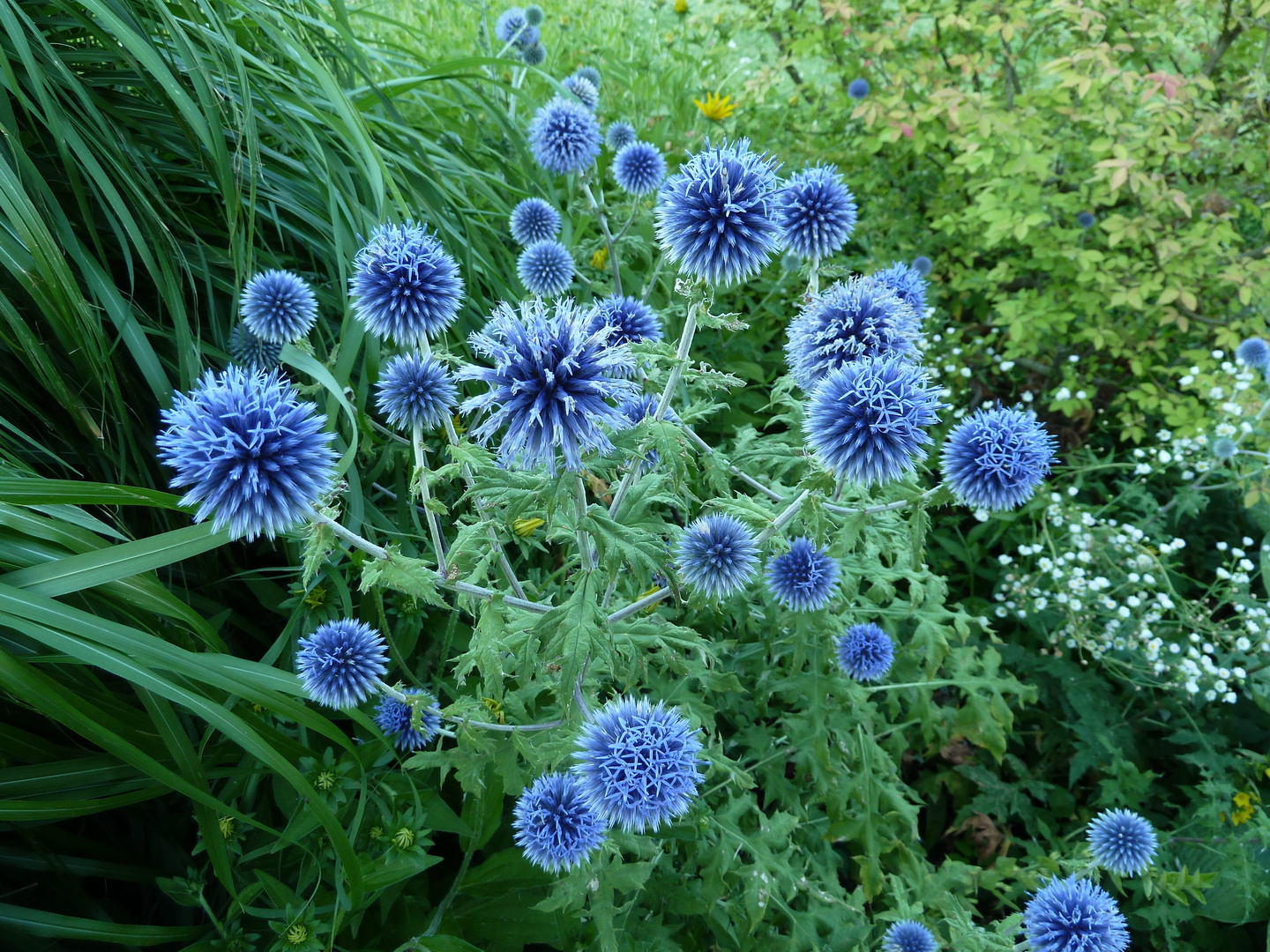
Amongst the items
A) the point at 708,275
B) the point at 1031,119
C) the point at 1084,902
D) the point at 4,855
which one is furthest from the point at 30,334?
the point at 1031,119

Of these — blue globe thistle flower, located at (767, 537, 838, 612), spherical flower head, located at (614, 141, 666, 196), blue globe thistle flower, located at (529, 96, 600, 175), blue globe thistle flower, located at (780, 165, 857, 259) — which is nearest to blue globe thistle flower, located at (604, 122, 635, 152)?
blue globe thistle flower, located at (529, 96, 600, 175)

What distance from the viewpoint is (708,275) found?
1.63 meters

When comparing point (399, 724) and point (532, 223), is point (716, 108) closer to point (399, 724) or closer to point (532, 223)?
point (532, 223)

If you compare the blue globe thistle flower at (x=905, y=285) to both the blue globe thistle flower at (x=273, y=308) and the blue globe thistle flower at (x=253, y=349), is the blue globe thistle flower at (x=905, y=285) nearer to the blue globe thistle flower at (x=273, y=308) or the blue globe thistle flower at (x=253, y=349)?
the blue globe thistle flower at (x=273, y=308)

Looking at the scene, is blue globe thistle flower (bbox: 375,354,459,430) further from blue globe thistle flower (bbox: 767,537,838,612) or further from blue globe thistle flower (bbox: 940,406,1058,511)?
blue globe thistle flower (bbox: 940,406,1058,511)

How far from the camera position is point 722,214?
159cm

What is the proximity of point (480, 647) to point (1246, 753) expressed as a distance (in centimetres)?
261

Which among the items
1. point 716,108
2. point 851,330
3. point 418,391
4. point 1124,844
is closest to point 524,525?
point 418,391

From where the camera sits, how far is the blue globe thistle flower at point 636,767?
4.65 feet

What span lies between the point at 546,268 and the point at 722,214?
0.91 m

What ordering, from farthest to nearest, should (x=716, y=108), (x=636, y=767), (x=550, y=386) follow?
(x=716, y=108) < (x=636, y=767) < (x=550, y=386)

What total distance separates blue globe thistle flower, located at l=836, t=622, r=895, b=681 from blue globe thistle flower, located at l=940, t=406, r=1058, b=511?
2.03ft

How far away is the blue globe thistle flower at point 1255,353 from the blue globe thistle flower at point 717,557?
8.47 ft

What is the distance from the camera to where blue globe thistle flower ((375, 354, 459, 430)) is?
1.77m
